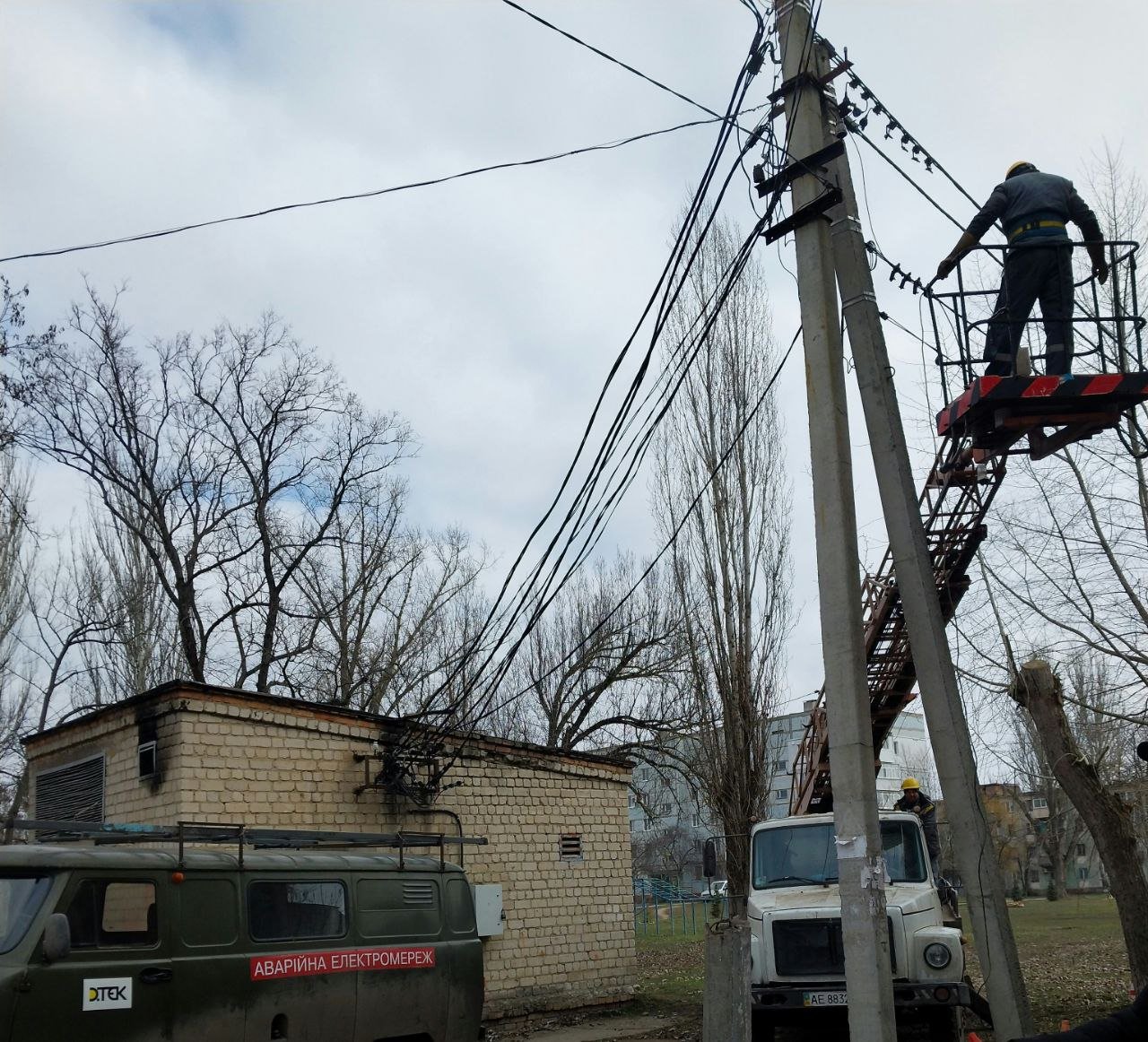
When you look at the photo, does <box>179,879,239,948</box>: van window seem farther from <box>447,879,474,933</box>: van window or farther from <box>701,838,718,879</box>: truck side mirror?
<box>701,838,718,879</box>: truck side mirror

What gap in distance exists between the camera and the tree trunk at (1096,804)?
34.1 ft

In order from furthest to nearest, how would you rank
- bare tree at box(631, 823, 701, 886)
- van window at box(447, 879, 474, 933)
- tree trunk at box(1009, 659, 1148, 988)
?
bare tree at box(631, 823, 701, 886), tree trunk at box(1009, 659, 1148, 988), van window at box(447, 879, 474, 933)

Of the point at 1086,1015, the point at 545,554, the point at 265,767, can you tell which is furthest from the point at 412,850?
the point at 1086,1015

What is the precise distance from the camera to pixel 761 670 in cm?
1800

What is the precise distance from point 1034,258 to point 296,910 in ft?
26.2

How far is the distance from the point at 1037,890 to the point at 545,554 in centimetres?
6230

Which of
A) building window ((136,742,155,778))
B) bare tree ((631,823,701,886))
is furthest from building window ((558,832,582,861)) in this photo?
bare tree ((631,823,701,886))

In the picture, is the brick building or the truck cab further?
the brick building

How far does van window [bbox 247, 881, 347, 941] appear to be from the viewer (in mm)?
8023

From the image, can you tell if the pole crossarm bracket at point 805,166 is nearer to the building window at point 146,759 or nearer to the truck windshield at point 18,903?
the truck windshield at point 18,903

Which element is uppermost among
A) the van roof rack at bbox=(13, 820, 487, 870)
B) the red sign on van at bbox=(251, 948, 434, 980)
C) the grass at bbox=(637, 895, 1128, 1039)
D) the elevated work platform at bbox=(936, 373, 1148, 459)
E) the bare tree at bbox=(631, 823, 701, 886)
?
the elevated work platform at bbox=(936, 373, 1148, 459)

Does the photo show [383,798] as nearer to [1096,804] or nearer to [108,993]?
[108,993]

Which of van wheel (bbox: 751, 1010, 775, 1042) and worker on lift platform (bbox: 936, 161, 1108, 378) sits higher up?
worker on lift platform (bbox: 936, 161, 1108, 378)

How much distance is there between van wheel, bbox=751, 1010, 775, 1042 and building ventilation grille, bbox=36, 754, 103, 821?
7.67 metres
